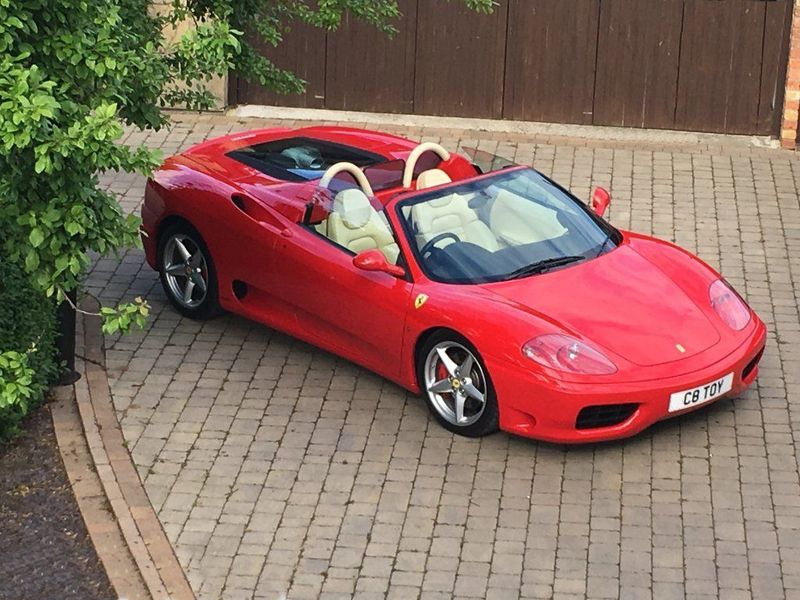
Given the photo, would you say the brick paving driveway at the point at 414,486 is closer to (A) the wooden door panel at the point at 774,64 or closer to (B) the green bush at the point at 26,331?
(B) the green bush at the point at 26,331

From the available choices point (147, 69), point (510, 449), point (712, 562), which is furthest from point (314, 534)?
point (147, 69)

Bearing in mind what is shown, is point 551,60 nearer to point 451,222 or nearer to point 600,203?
point 600,203

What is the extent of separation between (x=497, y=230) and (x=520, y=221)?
19cm

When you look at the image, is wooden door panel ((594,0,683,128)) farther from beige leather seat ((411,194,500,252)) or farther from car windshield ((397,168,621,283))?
beige leather seat ((411,194,500,252))

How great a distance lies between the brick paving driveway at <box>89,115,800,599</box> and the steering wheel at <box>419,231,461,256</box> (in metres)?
0.99

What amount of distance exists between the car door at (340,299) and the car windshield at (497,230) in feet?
1.09

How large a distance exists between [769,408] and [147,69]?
438 cm

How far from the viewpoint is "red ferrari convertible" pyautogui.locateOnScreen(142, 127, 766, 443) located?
8.35m

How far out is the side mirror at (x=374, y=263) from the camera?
8875 mm

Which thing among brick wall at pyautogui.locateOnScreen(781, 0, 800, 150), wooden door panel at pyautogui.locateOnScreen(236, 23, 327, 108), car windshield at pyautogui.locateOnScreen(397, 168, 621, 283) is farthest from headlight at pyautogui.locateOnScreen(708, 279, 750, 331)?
wooden door panel at pyautogui.locateOnScreen(236, 23, 327, 108)

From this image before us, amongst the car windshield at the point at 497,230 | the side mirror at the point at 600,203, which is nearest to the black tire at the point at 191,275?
the car windshield at the point at 497,230

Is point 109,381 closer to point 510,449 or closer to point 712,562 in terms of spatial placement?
point 510,449

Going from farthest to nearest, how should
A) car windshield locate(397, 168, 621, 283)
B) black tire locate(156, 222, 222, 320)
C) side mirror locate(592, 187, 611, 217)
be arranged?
black tire locate(156, 222, 222, 320), side mirror locate(592, 187, 611, 217), car windshield locate(397, 168, 621, 283)

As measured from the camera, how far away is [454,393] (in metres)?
8.77
